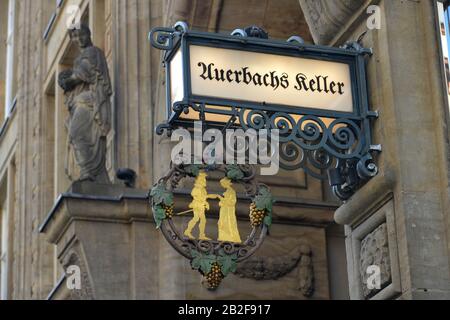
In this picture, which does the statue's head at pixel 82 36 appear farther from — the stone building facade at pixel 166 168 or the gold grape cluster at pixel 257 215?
the gold grape cluster at pixel 257 215

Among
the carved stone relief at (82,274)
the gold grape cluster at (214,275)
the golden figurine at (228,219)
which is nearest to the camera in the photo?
the gold grape cluster at (214,275)

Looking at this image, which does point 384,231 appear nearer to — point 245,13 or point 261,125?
point 261,125

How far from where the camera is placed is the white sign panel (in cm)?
859

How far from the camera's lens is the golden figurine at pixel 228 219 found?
8695mm

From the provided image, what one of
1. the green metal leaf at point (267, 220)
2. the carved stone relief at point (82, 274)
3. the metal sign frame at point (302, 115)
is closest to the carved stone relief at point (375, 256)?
the metal sign frame at point (302, 115)

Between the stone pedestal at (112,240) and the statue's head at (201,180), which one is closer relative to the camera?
the statue's head at (201,180)

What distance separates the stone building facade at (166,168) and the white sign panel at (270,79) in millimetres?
240

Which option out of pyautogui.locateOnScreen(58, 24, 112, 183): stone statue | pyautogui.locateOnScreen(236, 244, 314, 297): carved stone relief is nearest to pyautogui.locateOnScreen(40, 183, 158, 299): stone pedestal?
pyautogui.locateOnScreen(58, 24, 112, 183): stone statue

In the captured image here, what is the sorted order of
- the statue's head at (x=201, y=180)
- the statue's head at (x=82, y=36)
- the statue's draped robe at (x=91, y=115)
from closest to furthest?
1. the statue's head at (x=201, y=180)
2. the statue's draped robe at (x=91, y=115)
3. the statue's head at (x=82, y=36)

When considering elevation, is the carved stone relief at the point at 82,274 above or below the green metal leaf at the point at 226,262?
above

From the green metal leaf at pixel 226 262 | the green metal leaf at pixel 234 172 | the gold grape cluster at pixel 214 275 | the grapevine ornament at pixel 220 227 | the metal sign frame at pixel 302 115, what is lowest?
the gold grape cluster at pixel 214 275

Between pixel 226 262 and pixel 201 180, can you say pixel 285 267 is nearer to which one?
pixel 201 180

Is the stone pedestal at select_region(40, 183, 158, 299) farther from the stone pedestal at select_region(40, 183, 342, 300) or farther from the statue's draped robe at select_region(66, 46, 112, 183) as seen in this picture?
the statue's draped robe at select_region(66, 46, 112, 183)
